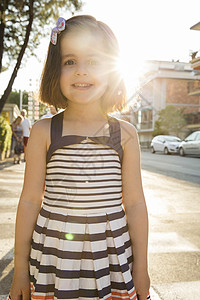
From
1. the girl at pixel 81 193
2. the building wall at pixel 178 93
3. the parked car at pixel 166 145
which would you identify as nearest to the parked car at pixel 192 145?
the parked car at pixel 166 145

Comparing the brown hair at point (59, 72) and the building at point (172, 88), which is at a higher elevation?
the building at point (172, 88)

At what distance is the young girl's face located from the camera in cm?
136

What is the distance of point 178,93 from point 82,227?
1732 inches

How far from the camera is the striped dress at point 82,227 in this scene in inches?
48.5

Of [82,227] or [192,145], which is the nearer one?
[82,227]

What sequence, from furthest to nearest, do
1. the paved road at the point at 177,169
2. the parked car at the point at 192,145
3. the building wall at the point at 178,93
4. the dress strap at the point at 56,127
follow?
the building wall at the point at 178,93, the parked car at the point at 192,145, the paved road at the point at 177,169, the dress strap at the point at 56,127

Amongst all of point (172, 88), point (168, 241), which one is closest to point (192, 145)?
point (168, 241)

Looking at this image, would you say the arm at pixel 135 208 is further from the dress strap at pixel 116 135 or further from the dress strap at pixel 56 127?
the dress strap at pixel 56 127

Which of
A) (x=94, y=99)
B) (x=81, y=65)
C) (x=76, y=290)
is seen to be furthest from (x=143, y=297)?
(x=81, y=65)

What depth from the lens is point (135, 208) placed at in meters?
1.40

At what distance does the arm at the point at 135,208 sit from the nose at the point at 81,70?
29 cm

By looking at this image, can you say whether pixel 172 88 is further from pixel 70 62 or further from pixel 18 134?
pixel 70 62

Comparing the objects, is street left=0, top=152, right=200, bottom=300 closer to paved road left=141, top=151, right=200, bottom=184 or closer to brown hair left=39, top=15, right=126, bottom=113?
brown hair left=39, top=15, right=126, bottom=113

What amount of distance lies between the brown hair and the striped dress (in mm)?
190
